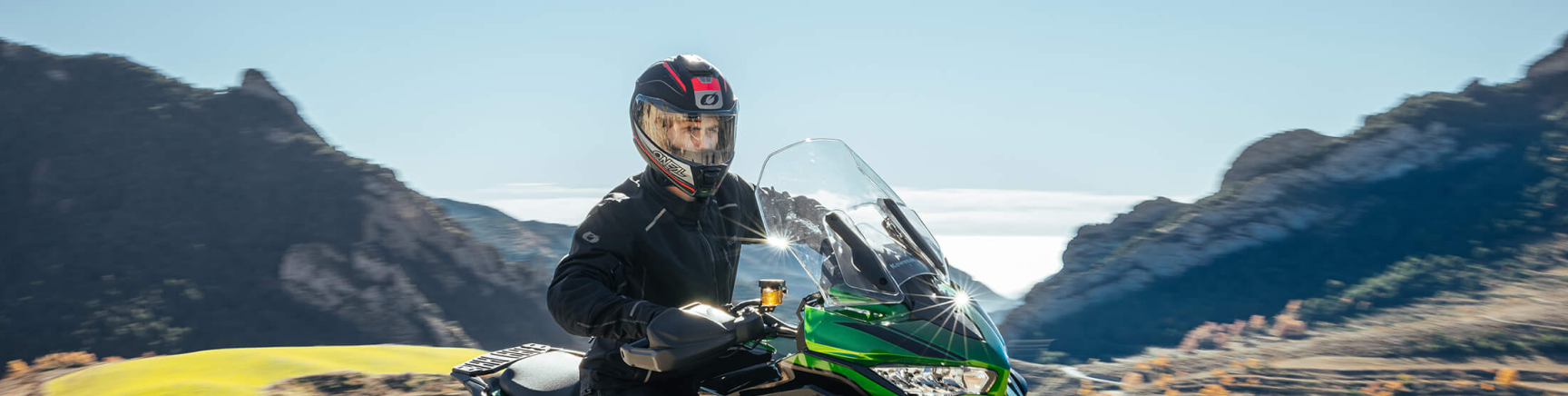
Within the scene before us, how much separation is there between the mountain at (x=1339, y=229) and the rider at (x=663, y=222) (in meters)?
42.8

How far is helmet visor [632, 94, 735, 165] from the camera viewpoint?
3.25 meters

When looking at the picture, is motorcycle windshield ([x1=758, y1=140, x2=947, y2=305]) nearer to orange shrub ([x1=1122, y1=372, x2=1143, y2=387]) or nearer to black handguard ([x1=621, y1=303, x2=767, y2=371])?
black handguard ([x1=621, y1=303, x2=767, y2=371])

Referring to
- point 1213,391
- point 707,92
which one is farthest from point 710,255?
point 1213,391

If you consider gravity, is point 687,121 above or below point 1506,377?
below

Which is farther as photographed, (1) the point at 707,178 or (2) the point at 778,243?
(1) the point at 707,178

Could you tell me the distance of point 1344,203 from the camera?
58000 millimetres

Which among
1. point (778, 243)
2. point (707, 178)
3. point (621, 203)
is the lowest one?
point (778, 243)

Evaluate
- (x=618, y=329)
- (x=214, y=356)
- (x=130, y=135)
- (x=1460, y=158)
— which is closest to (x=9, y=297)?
(x=130, y=135)

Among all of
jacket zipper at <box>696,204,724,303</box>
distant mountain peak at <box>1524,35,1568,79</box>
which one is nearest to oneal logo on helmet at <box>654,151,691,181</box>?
jacket zipper at <box>696,204,724,303</box>

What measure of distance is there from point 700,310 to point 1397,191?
67.8 m

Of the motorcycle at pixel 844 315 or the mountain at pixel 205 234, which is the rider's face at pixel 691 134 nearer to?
the motorcycle at pixel 844 315

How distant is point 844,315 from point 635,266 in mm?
947

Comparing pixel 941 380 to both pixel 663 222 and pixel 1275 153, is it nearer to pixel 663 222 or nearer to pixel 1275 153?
pixel 663 222

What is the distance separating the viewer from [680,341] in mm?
2303
